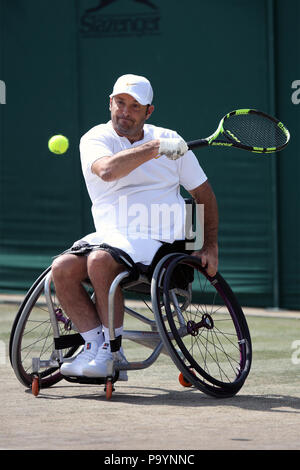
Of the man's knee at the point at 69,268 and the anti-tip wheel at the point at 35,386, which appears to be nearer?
the man's knee at the point at 69,268

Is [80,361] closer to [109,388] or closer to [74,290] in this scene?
[109,388]

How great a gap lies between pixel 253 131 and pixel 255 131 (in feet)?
0.05

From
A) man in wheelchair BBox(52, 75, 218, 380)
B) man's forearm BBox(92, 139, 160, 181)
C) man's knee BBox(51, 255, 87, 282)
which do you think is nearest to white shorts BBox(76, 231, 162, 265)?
man in wheelchair BBox(52, 75, 218, 380)

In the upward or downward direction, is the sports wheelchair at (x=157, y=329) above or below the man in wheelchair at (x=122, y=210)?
below

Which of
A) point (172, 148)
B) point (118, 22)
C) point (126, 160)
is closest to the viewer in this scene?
point (172, 148)

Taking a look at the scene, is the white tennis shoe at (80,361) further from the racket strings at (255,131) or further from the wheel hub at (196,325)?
the racket strings at (255,131)

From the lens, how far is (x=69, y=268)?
4.89 metres

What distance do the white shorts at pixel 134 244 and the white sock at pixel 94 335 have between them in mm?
353

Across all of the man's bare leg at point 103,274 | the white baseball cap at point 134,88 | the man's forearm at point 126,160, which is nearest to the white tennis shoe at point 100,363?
the man's bare leg at point 103,274

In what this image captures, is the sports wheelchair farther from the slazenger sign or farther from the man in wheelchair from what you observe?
the slazenger sign

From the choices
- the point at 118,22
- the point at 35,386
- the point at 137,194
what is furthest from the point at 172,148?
the point at 118,22

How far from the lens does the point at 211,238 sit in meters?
5.21

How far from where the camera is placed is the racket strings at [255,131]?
5359mm

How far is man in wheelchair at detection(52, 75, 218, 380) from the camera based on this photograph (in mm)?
4844
